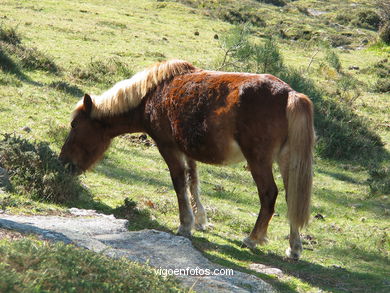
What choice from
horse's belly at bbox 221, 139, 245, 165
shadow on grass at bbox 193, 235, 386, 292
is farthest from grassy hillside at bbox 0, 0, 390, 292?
horse's belly at bbox 221, 139, 245, 165

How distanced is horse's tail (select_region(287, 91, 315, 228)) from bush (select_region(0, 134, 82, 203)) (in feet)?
11.4

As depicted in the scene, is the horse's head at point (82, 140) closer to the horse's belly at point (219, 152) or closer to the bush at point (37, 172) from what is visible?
the bush at point (37, 172)

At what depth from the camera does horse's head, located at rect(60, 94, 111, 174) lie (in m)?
9.23

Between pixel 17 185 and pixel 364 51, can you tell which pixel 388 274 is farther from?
pixel 364 51

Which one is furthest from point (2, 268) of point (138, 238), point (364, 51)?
point (364, 51)

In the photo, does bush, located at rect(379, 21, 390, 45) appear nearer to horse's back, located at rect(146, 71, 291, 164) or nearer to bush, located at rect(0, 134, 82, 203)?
horse's back, located at rect(146, 71, 291, 164)

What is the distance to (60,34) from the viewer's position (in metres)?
23.9

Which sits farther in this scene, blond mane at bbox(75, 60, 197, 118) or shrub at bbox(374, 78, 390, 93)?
shrub at bbox(374, 78, 390, 93)

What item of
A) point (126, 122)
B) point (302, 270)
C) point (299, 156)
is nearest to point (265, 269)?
point (302, 270)

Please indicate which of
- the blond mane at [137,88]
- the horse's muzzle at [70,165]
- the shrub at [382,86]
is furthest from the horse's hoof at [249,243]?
the shrub at [382,86]

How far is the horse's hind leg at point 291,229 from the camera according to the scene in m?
7.65

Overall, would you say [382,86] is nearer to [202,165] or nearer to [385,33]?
[385,33]

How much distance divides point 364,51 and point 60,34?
17738 millimetres

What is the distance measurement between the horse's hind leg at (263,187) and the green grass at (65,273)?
2.87 meters
